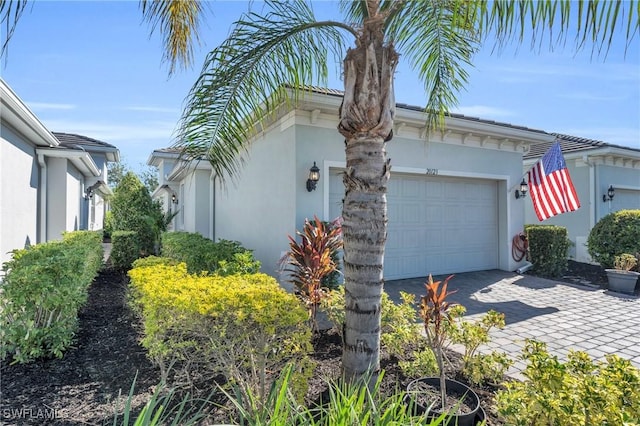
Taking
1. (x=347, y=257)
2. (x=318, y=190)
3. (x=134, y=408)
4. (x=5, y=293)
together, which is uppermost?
(x=318, y=190)

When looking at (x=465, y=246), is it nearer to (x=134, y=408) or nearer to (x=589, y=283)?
(x=589, y=283)

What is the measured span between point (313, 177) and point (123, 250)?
6972 mm

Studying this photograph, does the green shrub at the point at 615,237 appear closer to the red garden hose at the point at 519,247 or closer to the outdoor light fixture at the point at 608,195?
the red garden hose at the point at 519,247

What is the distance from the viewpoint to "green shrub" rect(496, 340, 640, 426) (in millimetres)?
2008

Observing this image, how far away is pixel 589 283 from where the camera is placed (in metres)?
9.24

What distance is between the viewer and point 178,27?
4156 millimetres

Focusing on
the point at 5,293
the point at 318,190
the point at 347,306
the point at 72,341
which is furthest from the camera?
the point at 318,190

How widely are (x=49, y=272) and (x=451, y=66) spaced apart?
5.88m

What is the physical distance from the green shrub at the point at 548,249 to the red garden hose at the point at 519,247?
17cm

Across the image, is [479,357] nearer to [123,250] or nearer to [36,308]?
[36,308]

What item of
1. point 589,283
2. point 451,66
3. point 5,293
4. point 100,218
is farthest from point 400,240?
point 100,218

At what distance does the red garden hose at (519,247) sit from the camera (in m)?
10.0

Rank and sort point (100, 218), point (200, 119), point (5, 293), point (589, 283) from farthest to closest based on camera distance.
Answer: point (100, 218) < point (589, 283) < point (5, 293) < point (200, 119)

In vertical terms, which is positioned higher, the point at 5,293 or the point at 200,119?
the point at 200,119
